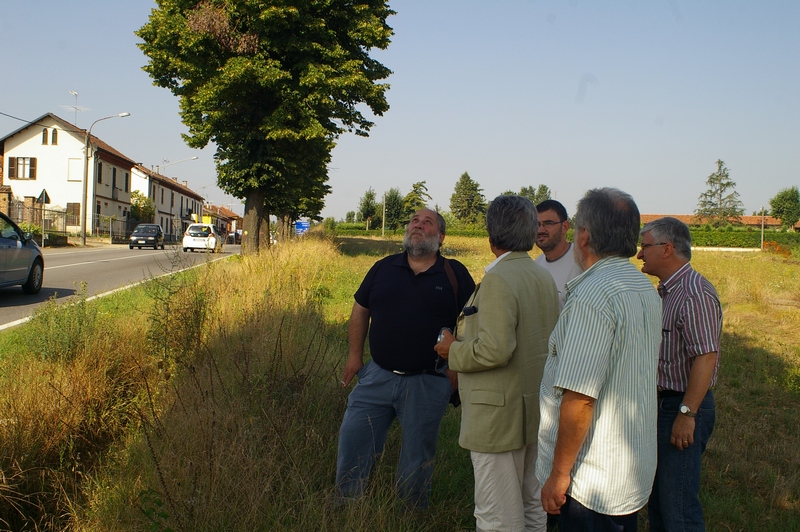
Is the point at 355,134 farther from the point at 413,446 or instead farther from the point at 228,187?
the point at 413,446

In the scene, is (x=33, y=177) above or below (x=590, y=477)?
above

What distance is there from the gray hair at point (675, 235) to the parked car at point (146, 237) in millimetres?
36618

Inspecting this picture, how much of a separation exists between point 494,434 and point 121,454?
10.1 ft

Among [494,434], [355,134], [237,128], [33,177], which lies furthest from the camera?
[33,177]

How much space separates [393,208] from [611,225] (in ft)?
321

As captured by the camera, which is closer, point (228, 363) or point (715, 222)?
point (228, 363)

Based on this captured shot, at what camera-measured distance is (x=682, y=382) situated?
10.5 ft

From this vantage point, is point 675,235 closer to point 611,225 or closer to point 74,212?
point 611,225

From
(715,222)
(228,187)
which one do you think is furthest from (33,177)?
(715,222)

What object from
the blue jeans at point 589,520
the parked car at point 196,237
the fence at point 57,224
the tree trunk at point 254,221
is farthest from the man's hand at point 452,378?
the fence at point 57,224

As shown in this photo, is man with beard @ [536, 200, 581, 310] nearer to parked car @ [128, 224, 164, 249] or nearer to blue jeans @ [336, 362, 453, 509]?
blue jeans @ [336, 362, 453, 509]

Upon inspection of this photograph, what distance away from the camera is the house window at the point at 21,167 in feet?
163

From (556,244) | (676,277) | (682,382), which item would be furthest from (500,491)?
(556,244)

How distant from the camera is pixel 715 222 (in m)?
92.8
